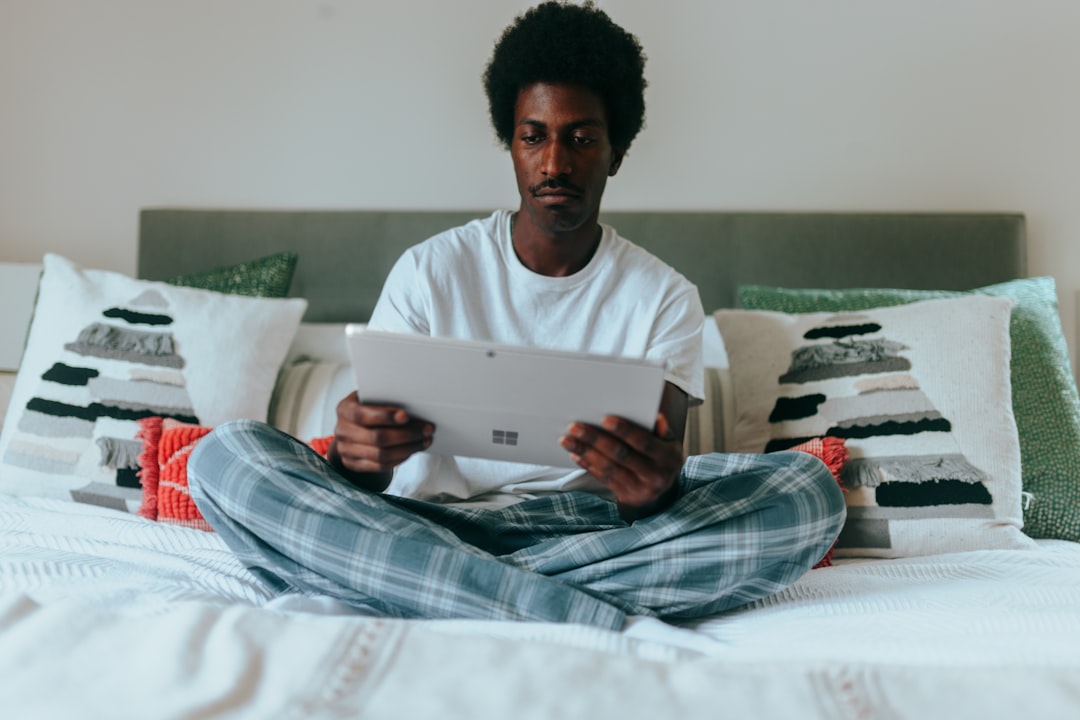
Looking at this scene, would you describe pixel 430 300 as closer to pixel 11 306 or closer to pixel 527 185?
pixel 527 185

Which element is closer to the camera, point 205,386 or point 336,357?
point 205,386

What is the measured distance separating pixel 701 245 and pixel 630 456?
118 cm

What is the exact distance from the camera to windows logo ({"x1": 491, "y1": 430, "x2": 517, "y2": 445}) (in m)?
1.15

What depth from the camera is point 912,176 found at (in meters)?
2.25

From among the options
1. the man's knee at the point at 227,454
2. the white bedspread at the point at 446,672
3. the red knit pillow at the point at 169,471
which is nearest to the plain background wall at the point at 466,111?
the red knit pillow at the point at 169,471

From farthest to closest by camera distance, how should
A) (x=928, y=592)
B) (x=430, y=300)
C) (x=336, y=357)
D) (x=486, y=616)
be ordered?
(x=336, y=357) → (x=430, y=300) → (x=928, y=592) → (x=486, y=616)

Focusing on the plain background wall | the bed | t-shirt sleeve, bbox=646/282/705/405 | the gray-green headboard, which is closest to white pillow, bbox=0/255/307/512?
the bed

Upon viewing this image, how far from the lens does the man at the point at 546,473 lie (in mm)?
1136

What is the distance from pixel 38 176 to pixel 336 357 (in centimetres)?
108

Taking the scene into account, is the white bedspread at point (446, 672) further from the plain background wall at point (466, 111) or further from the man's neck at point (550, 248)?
the plain background wall at point (466, 111)

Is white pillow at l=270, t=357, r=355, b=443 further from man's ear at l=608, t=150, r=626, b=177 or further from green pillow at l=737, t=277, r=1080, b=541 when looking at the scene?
green pillow at l=737, t=277, r=1080, b=541

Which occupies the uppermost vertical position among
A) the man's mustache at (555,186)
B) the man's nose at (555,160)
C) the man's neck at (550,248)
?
the man's nose at (555,160)

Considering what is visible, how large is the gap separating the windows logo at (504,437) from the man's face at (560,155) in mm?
472

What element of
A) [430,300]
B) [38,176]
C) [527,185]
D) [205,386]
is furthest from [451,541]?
[38,176]
